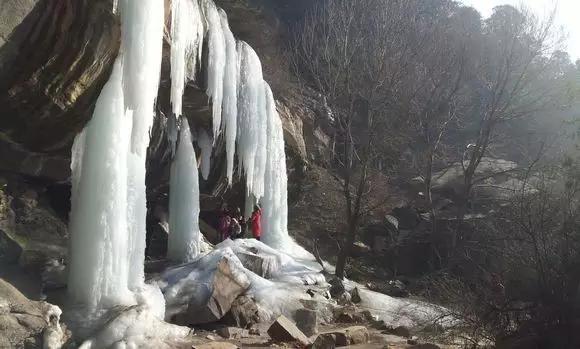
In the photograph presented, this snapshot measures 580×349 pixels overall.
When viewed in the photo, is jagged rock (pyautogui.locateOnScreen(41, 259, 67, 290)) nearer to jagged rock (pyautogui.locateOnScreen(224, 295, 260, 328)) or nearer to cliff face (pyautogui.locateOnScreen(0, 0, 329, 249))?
cliff face (pyautogui.locateOnScreen(0, 0, 329, 249))

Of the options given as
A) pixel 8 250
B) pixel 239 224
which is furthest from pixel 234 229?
pixel 8 250

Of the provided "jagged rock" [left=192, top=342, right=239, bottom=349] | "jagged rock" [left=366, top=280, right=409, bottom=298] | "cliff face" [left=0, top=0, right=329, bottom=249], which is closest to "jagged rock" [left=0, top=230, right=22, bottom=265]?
"cliff face" [left=0, top=0, right=329, bottom=249]

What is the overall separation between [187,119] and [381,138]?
11.6m

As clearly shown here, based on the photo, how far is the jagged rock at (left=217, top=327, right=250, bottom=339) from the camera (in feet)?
26.3

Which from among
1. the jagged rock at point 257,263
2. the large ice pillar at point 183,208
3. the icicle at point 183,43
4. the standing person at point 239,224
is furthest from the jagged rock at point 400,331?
the standing person at point 239,224

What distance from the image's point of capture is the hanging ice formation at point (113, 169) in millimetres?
7090

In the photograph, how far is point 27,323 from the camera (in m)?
5.63

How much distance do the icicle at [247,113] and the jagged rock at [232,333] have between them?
5724 mm

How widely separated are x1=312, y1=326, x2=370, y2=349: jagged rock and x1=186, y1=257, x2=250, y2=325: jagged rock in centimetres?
180

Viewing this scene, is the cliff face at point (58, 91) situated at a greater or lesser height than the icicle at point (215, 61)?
lesser

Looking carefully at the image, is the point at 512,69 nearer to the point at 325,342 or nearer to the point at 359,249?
the point at 359,249

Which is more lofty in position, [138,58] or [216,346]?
[138,58]

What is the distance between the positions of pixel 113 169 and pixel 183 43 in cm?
298

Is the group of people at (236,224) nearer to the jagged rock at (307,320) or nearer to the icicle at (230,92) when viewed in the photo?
the icicle at (230,92)
